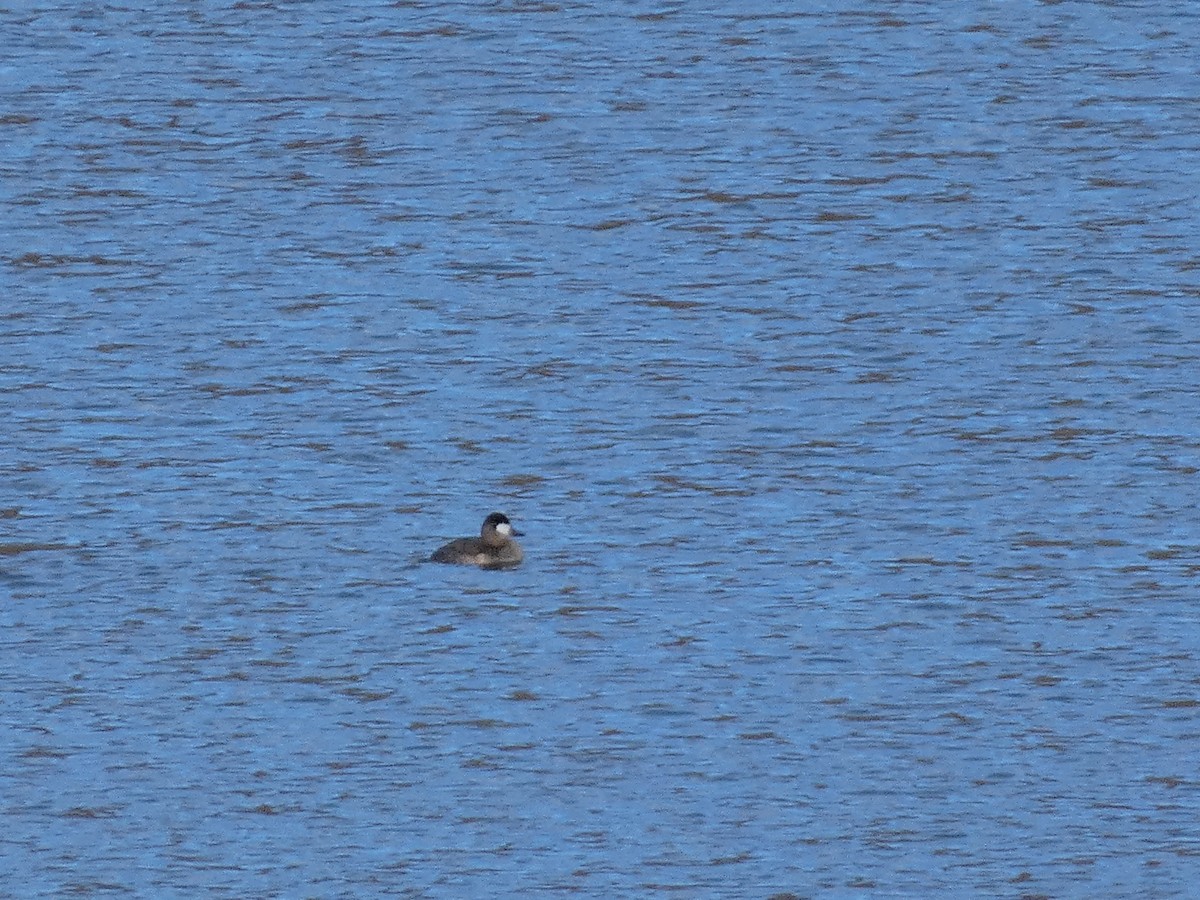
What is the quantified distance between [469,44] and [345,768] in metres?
17.6

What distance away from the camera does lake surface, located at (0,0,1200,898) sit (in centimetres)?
1518

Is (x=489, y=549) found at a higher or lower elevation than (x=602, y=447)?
A: higher

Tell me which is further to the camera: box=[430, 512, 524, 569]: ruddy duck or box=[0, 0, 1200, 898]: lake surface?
box=[430, 512, 524, 569]: ruddy duck

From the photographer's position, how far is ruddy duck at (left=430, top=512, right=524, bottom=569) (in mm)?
19219

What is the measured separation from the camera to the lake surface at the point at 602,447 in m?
15.2

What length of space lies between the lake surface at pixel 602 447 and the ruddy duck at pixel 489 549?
6.7 inches

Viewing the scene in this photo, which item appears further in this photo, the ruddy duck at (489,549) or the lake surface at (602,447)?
the ruddy duck at (489,549)

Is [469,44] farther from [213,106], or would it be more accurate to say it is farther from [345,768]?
[345,768]

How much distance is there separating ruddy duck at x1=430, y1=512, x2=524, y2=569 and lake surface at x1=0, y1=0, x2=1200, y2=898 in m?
0.17

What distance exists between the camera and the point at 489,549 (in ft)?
63.4

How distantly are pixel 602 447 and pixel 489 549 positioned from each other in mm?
2642

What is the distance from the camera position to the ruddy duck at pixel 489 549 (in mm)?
19219

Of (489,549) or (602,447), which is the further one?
(602,447)

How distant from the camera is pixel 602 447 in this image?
21.8m
